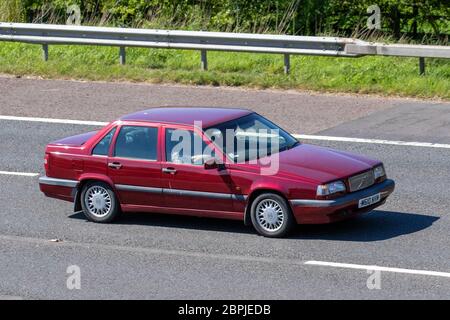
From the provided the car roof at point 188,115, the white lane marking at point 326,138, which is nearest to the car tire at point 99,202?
the car roof at point 188,115

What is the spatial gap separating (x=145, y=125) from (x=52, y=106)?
677cm

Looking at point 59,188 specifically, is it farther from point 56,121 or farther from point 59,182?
point 56,121

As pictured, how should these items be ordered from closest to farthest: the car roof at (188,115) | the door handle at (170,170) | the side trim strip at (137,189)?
the door handle at (170,170), the side trim strip at (137,189), the car roof at (188,115)

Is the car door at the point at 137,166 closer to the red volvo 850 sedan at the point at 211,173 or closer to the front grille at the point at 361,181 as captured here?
the red volvo 850 sedan at the point at 211,173

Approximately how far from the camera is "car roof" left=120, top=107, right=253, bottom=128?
44.7 ft

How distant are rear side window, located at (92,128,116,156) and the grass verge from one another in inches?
284

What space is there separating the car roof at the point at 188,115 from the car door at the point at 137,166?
0.57 feet

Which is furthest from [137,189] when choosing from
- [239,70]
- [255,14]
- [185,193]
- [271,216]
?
[255,14]

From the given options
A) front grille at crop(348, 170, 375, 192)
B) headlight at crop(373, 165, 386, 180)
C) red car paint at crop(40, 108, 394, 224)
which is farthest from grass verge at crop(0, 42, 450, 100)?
front grille at crop(348, 170, 375, 192)

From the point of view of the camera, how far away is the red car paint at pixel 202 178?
12.7 metres

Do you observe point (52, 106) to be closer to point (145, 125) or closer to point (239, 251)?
point (145, 125)

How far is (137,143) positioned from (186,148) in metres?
0.65

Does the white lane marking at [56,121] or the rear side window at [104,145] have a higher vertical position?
the rear side window at [104,145]

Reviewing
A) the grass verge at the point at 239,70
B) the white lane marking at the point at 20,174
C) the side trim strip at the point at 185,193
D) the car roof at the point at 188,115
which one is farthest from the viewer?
the grass verge at the point at 239,70
